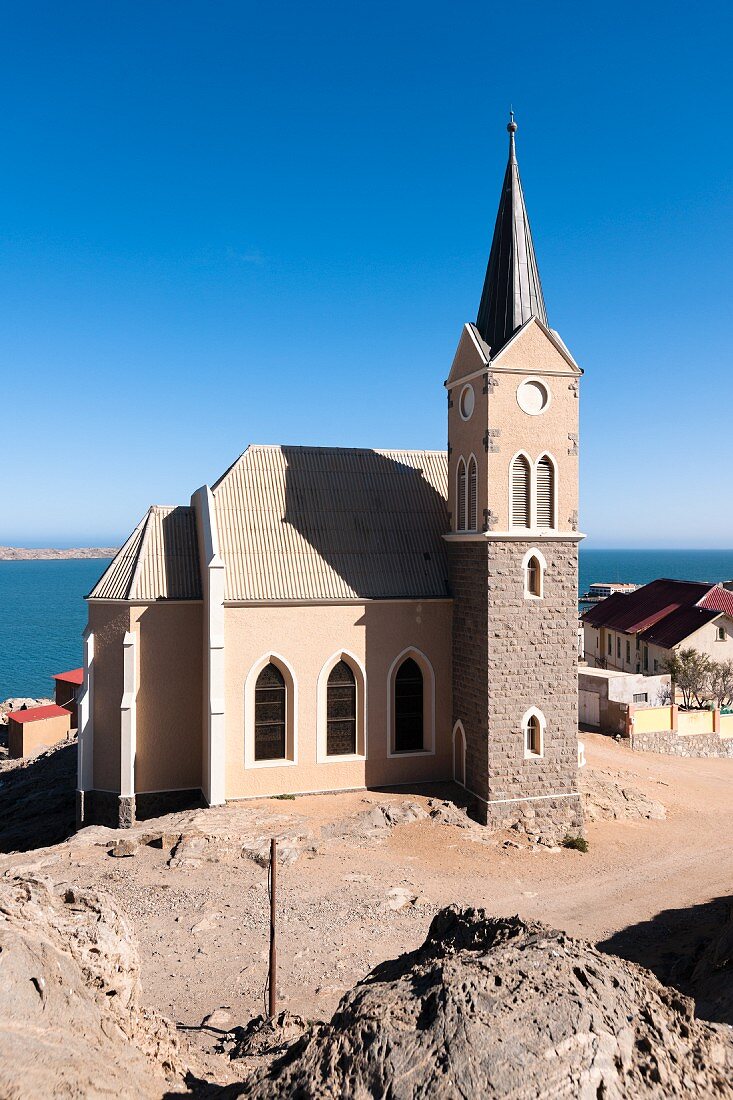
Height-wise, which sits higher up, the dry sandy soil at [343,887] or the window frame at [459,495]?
the window frame at [459,495]

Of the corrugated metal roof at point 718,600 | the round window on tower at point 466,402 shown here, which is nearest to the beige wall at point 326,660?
the round window on tower at point 466,402

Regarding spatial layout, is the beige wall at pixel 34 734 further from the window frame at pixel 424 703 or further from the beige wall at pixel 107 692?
the window frame at pixel 424 703

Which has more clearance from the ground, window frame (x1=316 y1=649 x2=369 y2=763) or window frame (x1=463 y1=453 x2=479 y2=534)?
window frame (x1=463 y1=453 x2=479 y2=534)

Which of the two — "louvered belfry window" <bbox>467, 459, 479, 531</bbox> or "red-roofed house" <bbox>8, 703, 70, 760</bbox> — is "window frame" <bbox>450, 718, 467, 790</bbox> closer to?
"louvered belfry window" <bbox>467, 459, 479, 531</bbox>

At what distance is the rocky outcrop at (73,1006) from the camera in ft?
18.0

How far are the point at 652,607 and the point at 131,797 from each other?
129ft

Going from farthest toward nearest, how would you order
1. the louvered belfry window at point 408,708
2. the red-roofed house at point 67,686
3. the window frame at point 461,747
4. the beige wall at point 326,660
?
the red-roofed house at point 67,686
the louvered belfry window at point 408,708
the window frame at point 461,747
the beige wall at point 326,660

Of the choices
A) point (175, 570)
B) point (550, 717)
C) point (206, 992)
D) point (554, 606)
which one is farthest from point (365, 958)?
point (175, 570)

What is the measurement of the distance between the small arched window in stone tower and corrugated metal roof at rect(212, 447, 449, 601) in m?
2.09

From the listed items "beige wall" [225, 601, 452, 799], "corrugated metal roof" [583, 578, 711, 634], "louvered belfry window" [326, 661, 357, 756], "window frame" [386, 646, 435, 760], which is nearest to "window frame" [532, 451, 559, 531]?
"beige wall" [225, 601, 452, 799]

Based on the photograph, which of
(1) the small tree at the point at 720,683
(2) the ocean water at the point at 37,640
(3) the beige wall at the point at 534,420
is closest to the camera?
(3) the beige wall at the point at 534,420

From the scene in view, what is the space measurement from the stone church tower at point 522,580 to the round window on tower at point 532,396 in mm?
31

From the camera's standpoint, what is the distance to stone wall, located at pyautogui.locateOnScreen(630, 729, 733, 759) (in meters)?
34.2

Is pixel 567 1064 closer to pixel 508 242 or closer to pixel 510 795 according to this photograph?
pixel 510 795
